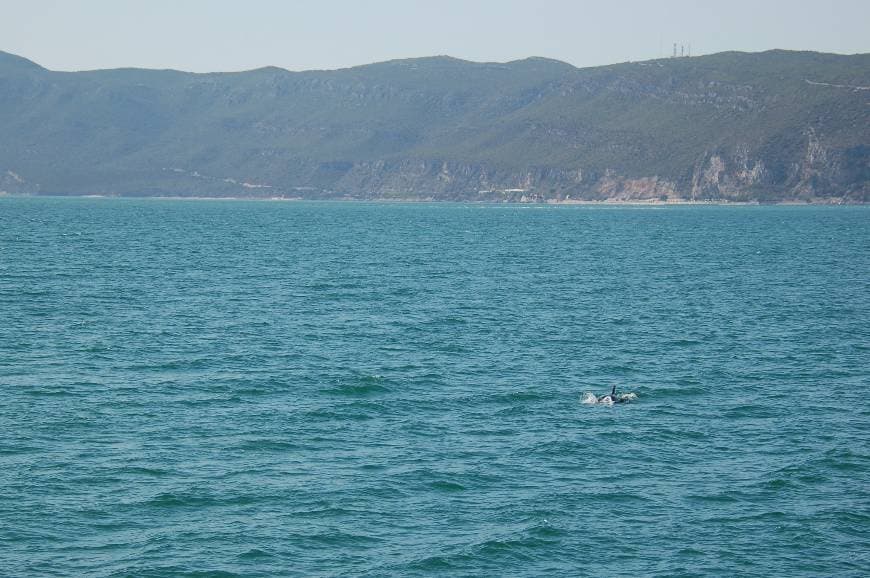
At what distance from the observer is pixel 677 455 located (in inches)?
1694

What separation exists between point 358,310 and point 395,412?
34936mm

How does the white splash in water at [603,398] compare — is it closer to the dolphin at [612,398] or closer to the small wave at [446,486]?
the dolphin at [612,398]

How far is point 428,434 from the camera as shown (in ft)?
149

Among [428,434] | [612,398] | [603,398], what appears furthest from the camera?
[603,398]

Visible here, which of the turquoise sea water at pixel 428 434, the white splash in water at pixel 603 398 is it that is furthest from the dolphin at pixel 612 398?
the turquoise sea water at pixel 428 434

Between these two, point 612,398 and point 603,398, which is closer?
point 612,398

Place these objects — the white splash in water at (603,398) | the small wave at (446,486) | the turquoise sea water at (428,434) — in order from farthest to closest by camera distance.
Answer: the white splash in water at (603,398) < the small wave at (446,486) < the turquoise sea water at (428,434)

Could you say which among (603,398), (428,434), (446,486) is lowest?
(446,486)

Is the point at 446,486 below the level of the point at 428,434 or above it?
below

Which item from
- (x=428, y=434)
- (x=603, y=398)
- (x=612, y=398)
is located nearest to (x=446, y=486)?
(x=428, y=434)

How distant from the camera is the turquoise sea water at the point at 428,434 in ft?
109

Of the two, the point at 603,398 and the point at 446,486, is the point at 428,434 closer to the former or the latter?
the point at 446,486

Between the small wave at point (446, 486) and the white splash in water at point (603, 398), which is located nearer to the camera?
the small wave at point (446, 486)

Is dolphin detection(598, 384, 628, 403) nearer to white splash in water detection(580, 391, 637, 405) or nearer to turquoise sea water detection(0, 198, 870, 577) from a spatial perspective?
white splash in water detection(580, 391, 637, 405)
